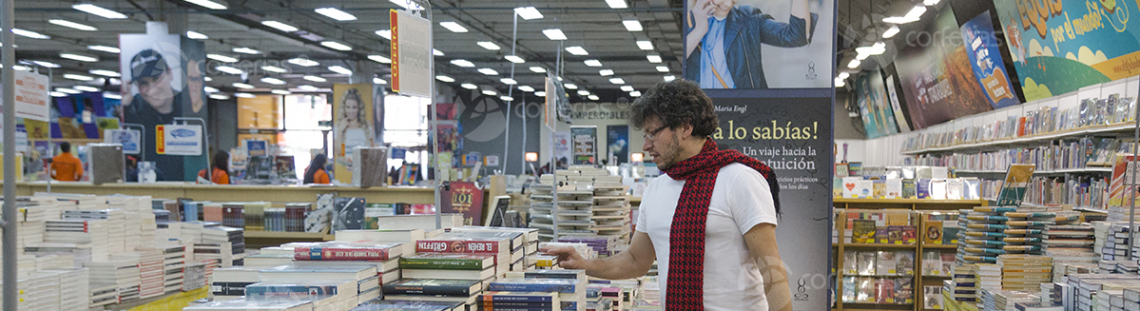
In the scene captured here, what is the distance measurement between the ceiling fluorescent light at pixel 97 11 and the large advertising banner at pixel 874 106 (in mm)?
14323

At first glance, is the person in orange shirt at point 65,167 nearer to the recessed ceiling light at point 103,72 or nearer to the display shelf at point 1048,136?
the display shelf at point 1048,136

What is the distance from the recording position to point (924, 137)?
12.7 meters

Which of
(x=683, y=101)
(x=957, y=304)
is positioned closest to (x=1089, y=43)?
(x=957, y=304)

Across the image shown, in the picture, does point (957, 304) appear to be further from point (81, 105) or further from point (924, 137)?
point (81, 105)

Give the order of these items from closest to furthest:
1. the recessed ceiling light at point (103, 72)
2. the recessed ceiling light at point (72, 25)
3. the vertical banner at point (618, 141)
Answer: the recessed ceiling light at point (72, 25)
the recessed ceiling light at point (103, 72)
the vertical banner at point (618, 141)

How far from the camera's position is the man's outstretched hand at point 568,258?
2.03m

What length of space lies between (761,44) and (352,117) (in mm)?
12219

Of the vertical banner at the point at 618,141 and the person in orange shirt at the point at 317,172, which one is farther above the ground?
the vertical banner at the point at 618,141

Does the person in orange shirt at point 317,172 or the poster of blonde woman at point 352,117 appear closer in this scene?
the person in orange shirt at point 317,172

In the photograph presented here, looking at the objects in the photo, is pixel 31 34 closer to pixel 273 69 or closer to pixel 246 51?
pixel 246 51

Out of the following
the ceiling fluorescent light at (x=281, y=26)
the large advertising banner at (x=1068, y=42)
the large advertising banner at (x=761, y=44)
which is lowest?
the large advertising banner at (x=761, y=44)

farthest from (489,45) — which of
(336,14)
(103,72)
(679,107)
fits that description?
(679,107)

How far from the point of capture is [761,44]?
3.61m

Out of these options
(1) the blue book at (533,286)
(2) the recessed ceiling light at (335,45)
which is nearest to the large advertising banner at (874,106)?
(2) the recessed ceiling light at (335,45)
